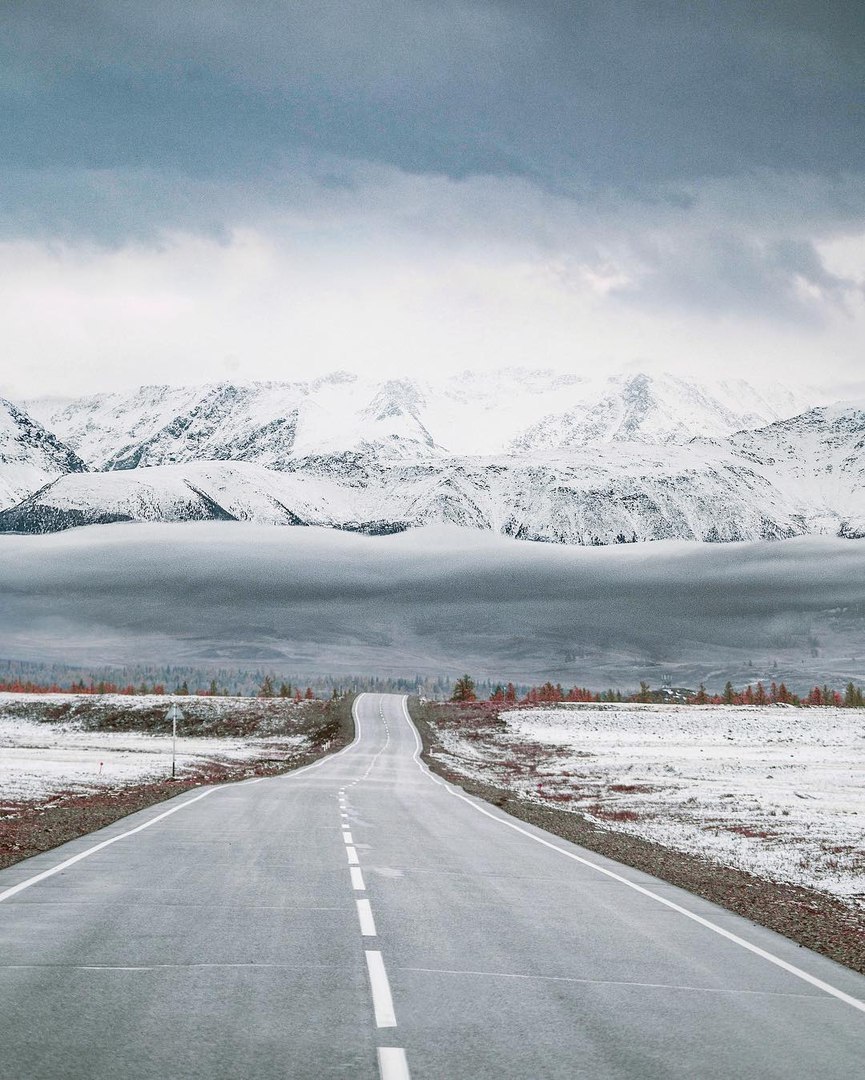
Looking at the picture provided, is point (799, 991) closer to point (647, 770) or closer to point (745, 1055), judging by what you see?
point (745, 1055)

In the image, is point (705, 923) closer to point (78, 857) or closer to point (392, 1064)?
point (392, 1064)

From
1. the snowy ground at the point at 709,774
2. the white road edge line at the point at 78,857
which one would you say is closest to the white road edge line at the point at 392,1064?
the white road edge line at the point at 78,857

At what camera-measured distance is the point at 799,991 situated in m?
10.8

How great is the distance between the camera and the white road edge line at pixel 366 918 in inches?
491

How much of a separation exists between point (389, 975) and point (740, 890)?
10.9 metres

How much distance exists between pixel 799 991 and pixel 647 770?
49101 mm

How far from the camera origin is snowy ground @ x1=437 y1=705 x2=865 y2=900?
26328 millimetres

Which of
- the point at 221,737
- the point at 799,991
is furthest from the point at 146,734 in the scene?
the point at 799,991

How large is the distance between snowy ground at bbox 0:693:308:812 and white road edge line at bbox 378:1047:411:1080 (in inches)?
1099

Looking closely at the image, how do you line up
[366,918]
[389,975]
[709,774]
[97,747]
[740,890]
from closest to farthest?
[389,975]
[366,918]
[740,890]
[709,774]
[97,747]

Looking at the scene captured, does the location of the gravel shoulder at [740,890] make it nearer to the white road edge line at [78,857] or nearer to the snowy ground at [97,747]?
the white road edge line at [78,857]

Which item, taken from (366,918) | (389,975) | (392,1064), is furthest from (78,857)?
(392,1064)

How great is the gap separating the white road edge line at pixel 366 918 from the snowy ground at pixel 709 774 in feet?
33.1

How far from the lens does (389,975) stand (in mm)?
10289
